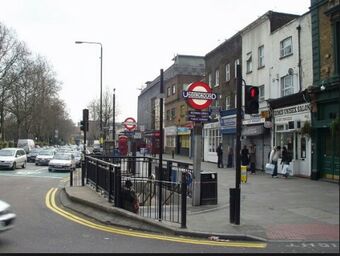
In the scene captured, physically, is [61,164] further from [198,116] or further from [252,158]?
[198,116]

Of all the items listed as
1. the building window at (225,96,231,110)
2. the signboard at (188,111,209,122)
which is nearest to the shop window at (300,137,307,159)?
the signboard at (188,111,209,122)

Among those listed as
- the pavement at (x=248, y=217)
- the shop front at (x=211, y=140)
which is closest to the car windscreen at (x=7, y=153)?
the shop front at (x=211, y=140)

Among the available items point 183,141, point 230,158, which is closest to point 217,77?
point 230,158

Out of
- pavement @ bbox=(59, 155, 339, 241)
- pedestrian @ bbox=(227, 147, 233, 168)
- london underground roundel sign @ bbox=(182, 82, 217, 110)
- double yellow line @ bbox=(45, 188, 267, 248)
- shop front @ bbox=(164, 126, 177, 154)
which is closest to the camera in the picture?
double yellow line @ bbox=(45, 188, 267, 248)

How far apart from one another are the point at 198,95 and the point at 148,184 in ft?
11.1

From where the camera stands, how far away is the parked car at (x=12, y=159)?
32625 millimetres

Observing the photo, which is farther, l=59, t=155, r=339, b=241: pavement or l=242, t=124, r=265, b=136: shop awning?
l=242, t=124, r=265, b=136: shop awning

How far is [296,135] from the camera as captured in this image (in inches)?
966

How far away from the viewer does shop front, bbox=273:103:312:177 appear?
2302 cm

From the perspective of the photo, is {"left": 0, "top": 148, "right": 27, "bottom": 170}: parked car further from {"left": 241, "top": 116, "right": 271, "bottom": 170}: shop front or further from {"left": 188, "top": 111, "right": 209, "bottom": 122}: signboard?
{"left": 188, "top": 111, "right": 209, "bottom": 122}: signboard

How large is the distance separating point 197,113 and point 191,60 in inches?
2023

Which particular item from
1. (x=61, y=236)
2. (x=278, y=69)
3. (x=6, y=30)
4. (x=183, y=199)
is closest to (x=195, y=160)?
(x=183, y=199)

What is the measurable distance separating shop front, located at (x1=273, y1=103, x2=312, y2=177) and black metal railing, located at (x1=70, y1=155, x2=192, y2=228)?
764cm

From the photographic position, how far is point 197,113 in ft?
43.7
